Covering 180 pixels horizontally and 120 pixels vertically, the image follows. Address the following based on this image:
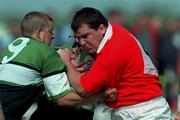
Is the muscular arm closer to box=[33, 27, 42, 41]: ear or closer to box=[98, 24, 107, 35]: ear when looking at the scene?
box=[33, 27, 42, 41]: ear

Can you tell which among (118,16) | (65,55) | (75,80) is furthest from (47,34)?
(118,16)

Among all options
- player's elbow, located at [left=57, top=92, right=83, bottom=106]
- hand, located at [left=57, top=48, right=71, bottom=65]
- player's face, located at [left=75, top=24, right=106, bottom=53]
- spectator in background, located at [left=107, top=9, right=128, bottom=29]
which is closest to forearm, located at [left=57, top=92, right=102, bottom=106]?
player's elbow, located at [left=57, top=92, right=83, bottom=106]

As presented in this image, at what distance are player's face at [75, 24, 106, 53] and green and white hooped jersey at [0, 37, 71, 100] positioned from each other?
233 millimetres

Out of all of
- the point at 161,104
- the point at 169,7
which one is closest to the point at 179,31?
the point at 169,7

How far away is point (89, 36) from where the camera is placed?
5984 millimetres

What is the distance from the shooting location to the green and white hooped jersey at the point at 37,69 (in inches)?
232

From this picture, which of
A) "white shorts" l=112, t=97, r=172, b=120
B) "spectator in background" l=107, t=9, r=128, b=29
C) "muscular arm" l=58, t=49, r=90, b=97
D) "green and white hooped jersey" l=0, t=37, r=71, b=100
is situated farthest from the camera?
"spectator in background" l=107, t=9, r=128, b=29

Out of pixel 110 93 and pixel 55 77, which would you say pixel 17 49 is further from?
pixel 110 93

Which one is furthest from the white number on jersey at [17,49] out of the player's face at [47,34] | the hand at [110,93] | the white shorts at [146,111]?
the white shorts at [146,111]

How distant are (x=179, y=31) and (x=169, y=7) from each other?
0.88m

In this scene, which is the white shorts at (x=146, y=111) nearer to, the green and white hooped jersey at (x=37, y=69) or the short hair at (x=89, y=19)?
the green and white hooped jersey at (x=37, y=69)

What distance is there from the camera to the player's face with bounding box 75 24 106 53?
5973 mm

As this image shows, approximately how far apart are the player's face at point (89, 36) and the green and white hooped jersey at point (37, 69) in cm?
23

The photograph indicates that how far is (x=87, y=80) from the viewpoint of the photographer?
5.96m
